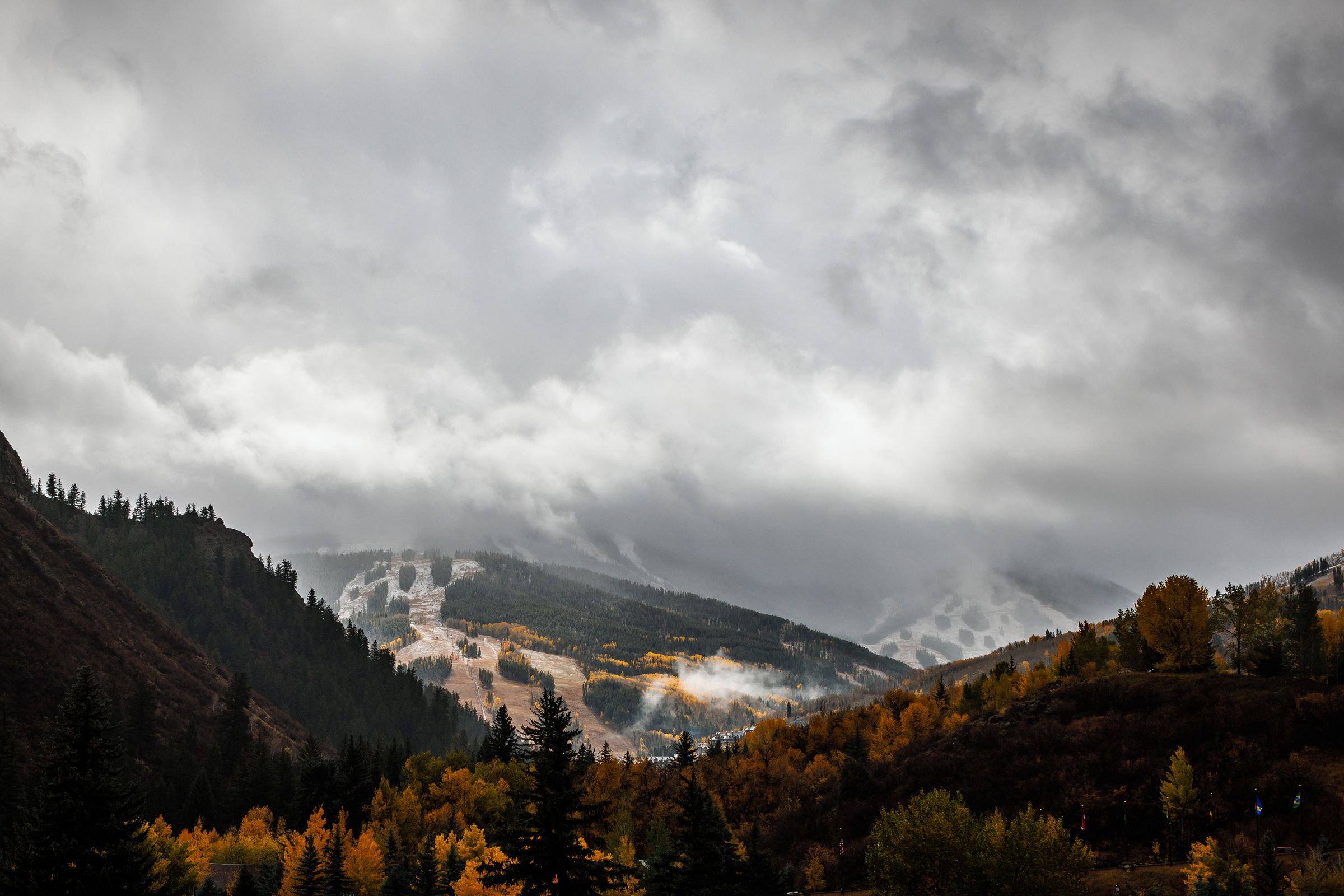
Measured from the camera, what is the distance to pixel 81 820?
43.5m

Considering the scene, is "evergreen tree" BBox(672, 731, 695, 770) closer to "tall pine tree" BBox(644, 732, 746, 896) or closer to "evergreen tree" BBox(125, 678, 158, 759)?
"tall pine tree" BBox(644, 732, 746, 896)

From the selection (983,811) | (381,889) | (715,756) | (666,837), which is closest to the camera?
(381,889)

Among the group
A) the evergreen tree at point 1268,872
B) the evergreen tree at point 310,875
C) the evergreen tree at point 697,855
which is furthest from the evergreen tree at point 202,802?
the evergreen tree at point 1268,872

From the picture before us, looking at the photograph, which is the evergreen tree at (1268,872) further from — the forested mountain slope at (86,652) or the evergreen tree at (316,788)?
the forested mountain slope at (86,652)

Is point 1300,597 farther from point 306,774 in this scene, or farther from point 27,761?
point 27,761

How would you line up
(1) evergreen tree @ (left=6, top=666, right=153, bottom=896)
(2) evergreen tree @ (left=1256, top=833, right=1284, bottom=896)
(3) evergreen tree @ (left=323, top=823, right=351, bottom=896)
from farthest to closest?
1. (3) evergreen tree @ (left=323, top=823, right=351, bottom=896)
2. (2) evergreen tree @ (left=1256, top=833, right=1284, bottom=896)
3. (1) evergreen tree @ (left=6, top=666, right=153, bottom=896)

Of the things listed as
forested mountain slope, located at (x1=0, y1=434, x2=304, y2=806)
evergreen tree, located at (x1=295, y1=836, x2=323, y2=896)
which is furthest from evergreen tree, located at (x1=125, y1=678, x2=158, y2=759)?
evergreen tree, located at (x1=295, y1=836, x2=323, y2=896)

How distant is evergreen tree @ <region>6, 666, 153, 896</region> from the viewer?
42688mm

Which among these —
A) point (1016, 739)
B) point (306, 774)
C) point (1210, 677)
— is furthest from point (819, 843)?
point (306, 774)

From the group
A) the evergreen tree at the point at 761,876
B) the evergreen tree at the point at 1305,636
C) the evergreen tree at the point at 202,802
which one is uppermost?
the evergreen tree at the point at 1305,636

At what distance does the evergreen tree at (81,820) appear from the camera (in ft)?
140

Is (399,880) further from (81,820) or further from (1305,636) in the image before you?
(1305,636)

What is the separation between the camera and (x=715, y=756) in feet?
570

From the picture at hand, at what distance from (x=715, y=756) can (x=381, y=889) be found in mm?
101827
